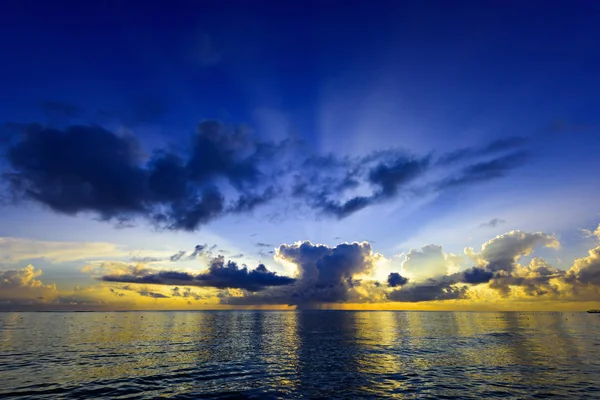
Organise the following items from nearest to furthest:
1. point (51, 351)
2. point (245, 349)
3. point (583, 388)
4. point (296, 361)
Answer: point (583, 388)
point (296, 361)
point (51, 351)
point (245, 349)

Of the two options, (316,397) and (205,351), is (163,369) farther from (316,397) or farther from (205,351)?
(316,397)

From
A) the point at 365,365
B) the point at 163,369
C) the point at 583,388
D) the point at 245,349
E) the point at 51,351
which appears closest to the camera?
the point at 583,388

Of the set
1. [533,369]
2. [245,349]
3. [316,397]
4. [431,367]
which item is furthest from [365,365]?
[245,349]

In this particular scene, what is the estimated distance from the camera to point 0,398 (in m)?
39.2

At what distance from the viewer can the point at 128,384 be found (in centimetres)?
4572

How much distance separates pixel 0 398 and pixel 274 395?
32094 mm

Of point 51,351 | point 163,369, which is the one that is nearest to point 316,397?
point 163,369

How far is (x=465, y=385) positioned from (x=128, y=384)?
4626 cm

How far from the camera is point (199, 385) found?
151 feet

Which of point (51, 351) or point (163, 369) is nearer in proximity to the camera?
point (163, 369)

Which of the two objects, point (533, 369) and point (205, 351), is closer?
point (533, 369)

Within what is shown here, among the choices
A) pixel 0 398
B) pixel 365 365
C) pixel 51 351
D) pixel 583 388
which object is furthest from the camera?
pixel 51 351

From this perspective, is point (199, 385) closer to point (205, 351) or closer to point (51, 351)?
point (205, 351)

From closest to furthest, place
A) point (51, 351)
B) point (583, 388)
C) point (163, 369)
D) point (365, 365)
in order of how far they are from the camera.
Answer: point (583, 388) → point (163, 369) → point (365, 365) → point (51, 351)
